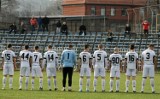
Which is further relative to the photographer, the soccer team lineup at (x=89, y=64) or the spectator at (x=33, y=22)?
the spectator at (x=33, y=22)

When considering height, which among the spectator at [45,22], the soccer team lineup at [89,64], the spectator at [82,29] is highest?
the spectator at [45,22]

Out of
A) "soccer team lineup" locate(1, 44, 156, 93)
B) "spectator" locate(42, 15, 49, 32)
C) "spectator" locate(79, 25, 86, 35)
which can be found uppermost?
"spectator" locate(42, 15, 49, 32)

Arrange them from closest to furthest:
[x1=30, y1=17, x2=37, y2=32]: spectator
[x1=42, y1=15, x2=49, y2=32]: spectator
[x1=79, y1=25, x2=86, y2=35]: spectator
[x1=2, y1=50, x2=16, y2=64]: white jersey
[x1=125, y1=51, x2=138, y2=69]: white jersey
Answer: [x1=125, y1=51, x2=138, y2=69]: white jersey < [x1=2, y1=50, x2=16, y2=64]: white jersey < [x1=79, y1=25, x2=86, y2=35]: spectator < [x1=42, y1=15, x2=49, y2=32]: spectator < [x1=30, y1=17, x2=37, y2=32]: spectator

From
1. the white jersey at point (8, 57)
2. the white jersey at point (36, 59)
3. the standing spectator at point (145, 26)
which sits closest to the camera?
the white jersey at point (36, 59)

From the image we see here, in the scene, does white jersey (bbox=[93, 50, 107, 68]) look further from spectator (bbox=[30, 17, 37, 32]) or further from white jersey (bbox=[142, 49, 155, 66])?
spectator (bbox=[30, 17, 37, 32])

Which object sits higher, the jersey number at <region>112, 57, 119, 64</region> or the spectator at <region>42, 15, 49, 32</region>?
the spectator at <region>42, 15, 49, 32</region>

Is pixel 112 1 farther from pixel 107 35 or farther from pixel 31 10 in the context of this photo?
pixel 107 35

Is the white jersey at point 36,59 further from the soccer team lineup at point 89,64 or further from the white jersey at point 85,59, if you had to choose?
the white jersey at point 85,59

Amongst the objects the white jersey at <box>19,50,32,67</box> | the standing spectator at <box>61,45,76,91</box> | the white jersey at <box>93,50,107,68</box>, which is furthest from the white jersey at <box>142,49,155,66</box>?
the white jersey at <box>19,50,32,67</box>

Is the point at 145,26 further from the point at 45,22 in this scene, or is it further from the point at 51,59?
the point at 51,59

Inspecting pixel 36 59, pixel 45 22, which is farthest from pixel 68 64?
pixel 45 22

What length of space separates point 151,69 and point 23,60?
21.4 ft

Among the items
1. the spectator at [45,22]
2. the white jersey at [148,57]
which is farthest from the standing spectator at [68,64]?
the spectator at [45,22]

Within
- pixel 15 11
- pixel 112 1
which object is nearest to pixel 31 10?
pixel 15 11
